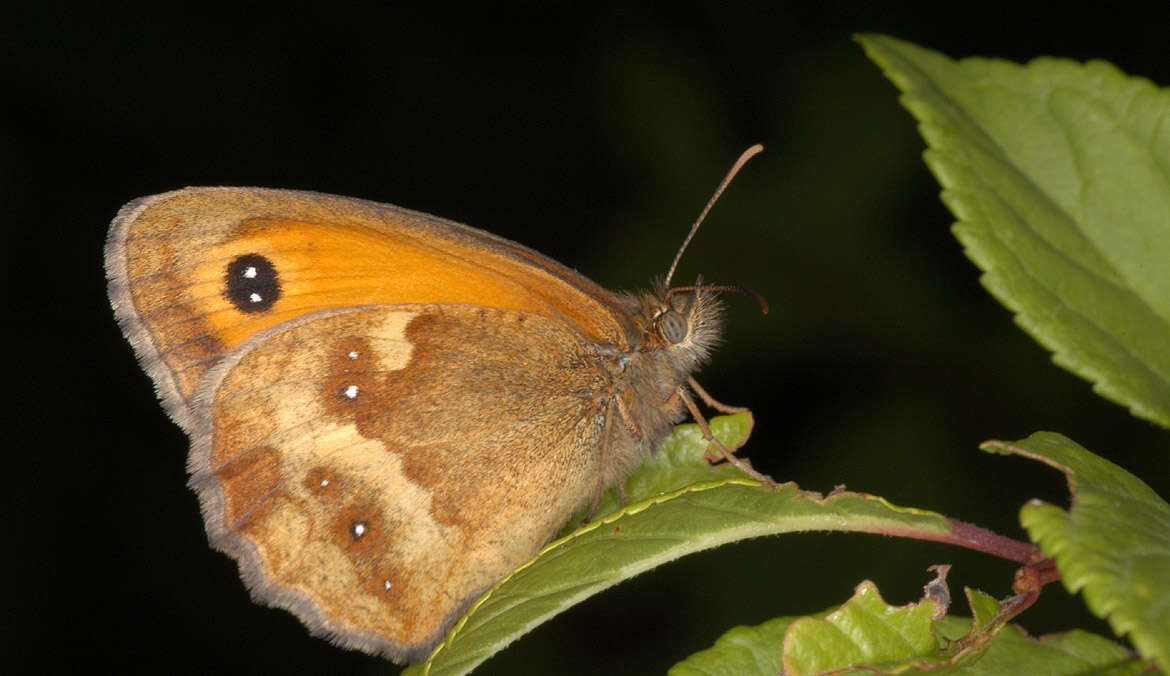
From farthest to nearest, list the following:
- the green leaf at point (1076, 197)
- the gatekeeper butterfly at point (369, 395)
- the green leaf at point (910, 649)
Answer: the gatekeeper butterfly at point (369, 395) < the green leaf at point (910, 649) < the green leaf at point (1076, 197)

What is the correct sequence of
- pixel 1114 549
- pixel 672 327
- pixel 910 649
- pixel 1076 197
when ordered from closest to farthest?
1. pixel 1114 549
2. pixel 1076 197
3. pixel 910 649
4. pixel 672 327

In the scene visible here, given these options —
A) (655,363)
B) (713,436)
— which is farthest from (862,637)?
(655,363)

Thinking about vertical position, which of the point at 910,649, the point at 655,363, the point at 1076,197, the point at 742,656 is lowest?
the point at 742,656

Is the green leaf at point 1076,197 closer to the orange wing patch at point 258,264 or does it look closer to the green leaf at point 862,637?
the green leaf at point 862,637

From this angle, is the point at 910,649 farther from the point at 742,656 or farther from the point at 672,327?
the point at 672,327

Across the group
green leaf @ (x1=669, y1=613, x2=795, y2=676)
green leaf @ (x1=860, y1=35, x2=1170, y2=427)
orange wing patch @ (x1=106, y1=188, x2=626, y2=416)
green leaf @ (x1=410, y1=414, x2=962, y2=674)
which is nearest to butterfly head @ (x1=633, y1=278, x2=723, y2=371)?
orange wing patch @ (x1=106, y1=188, x2=626, y2=416)

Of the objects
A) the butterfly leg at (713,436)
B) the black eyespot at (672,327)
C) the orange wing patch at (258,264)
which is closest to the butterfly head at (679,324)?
the black eyespot at (672,327)

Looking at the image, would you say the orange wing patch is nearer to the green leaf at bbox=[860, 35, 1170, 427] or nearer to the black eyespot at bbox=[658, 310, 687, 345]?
the black eyespot at bbox=[658, 310, 687, 345]
